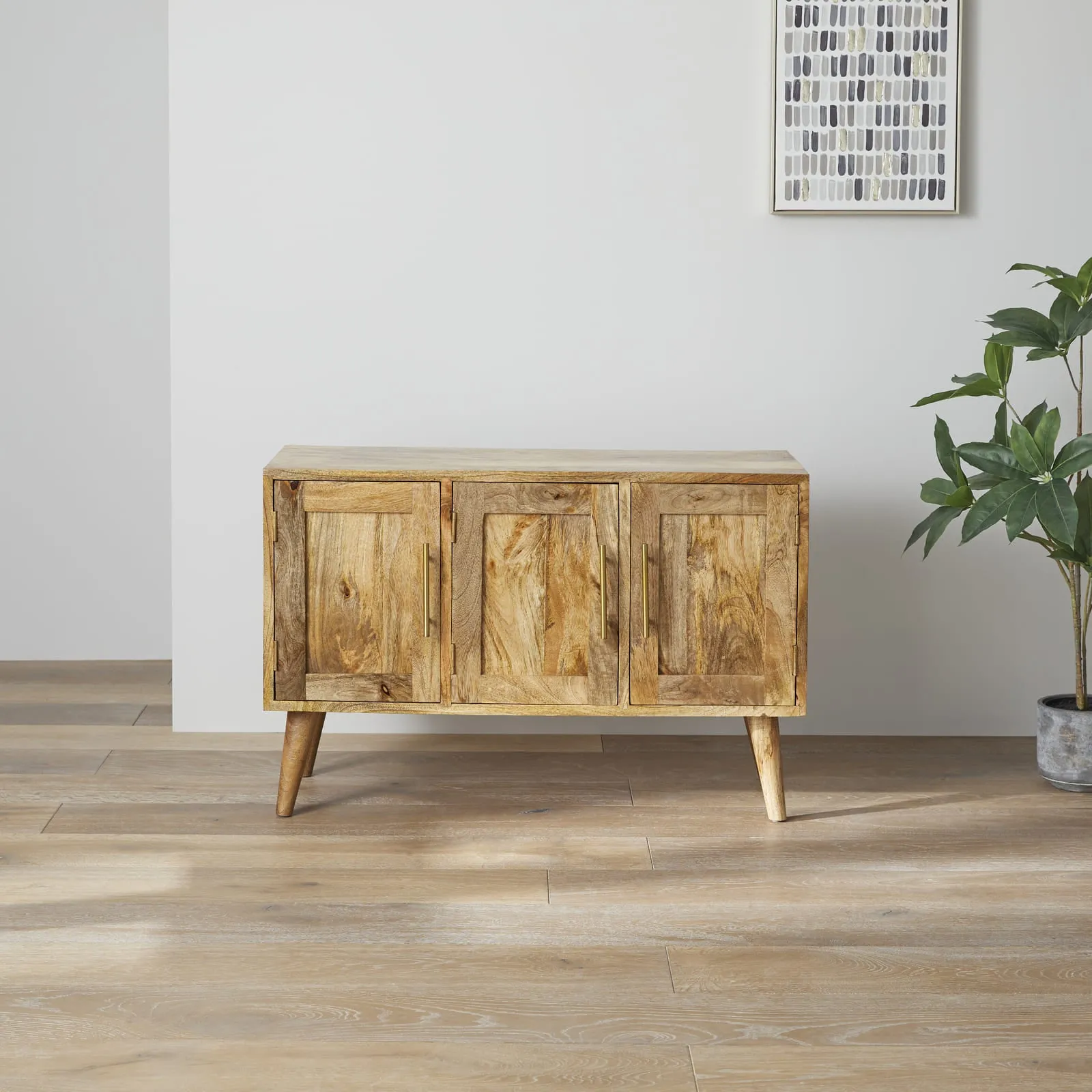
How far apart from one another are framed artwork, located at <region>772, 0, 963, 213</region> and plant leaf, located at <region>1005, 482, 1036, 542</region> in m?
0.78

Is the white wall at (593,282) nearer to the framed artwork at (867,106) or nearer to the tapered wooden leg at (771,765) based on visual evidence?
the framed artwork at (867,106)

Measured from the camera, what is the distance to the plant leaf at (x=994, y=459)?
2.30 metres

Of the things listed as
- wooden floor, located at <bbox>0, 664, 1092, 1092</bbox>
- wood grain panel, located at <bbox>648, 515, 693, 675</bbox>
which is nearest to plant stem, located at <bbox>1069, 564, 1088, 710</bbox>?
wooden floor, located at <bbox>0, 664, 1092, 1092</bbox>

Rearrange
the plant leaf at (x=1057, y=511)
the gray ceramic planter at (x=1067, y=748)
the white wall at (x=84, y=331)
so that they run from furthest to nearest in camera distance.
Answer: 1. the white wall at (x=84, y=331)
2. the gray ceramic planter at (x=1067, y=748)
3. the plant leaf at (x=1057, y=511)

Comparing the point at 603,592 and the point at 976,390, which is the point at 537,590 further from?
the point at 976,390

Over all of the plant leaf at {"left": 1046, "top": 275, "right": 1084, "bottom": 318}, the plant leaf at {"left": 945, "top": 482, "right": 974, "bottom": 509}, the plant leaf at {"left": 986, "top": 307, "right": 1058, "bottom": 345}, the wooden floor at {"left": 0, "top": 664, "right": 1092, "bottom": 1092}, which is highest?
the plant leaf at {"left": 1046, "top": 275, "right": 1084, "bottom": 318}

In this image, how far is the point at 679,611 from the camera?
228cm

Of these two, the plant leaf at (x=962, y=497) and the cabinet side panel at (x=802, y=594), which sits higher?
the plant leaf at (x=962, y=497)

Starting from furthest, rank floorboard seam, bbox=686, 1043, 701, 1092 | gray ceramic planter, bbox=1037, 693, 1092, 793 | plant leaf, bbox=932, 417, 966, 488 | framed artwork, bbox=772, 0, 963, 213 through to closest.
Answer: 1. framed artwork, bbox=772, 0, 963, 213
2. gray ceramic planter, bbox=1037, 693, 1092, 793
3. plant leaf, bbox=932, 417, 966, 488
4. floorboard seam, bbox=686, 1043, 701, 1092

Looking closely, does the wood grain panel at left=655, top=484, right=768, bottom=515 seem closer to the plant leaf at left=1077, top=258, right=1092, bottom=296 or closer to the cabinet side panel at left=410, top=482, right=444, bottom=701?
the cabinet side panel at left=410, top=482, right=444, bottom=701

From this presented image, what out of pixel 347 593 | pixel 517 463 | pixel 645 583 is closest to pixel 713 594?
pixel 645 583

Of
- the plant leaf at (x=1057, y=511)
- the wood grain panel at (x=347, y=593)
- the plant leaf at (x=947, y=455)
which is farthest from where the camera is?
the plant leaf at (x=947, y=455)

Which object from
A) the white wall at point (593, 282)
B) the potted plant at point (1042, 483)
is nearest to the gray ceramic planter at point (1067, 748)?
the potted plant at point (1042, 483)

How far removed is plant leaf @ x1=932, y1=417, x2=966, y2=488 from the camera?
237cm
